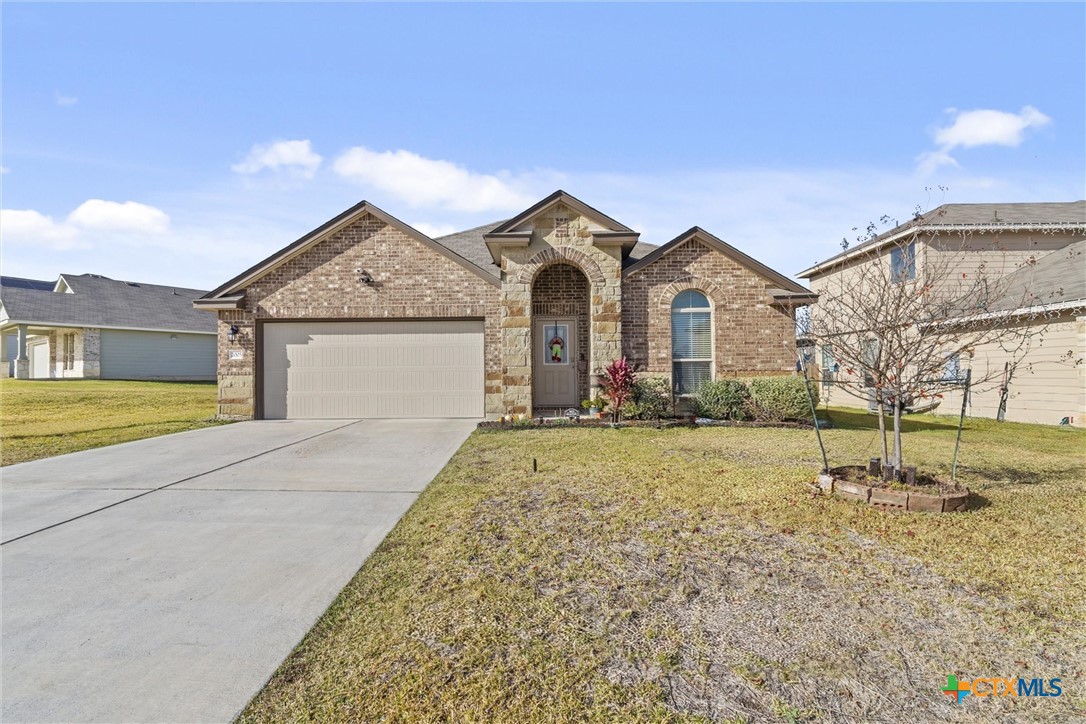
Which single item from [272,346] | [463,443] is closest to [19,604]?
[463,443]

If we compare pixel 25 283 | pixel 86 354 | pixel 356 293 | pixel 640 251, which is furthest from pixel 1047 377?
pixel 25 283

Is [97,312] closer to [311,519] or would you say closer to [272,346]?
[272,346]

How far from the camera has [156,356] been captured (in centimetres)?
2688

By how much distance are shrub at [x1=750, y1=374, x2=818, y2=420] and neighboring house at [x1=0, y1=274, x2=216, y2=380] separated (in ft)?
91.1

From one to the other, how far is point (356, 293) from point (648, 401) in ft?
24.6

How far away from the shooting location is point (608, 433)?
10430 mm

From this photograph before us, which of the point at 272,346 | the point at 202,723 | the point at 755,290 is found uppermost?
the point at 755,290

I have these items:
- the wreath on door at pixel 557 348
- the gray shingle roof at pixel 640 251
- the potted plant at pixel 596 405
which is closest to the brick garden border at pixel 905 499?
the potted plant at pixel 596 405

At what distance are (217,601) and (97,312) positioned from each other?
1160 inches

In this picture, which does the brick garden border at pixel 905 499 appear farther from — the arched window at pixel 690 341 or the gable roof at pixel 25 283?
the gable roof at pixel 25 283

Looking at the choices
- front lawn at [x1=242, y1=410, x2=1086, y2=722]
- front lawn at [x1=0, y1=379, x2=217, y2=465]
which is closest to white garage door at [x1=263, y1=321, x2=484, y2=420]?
front lawn at [x1=0, y1=379, x2=217, y2=465]

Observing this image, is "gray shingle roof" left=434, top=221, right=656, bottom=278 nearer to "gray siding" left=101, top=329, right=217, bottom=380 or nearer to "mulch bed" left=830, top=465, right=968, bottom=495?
"mulch bed" left=830, top=465, right=968, bottom=495

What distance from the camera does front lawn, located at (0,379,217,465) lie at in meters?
9.92

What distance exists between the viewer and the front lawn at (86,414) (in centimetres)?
992
